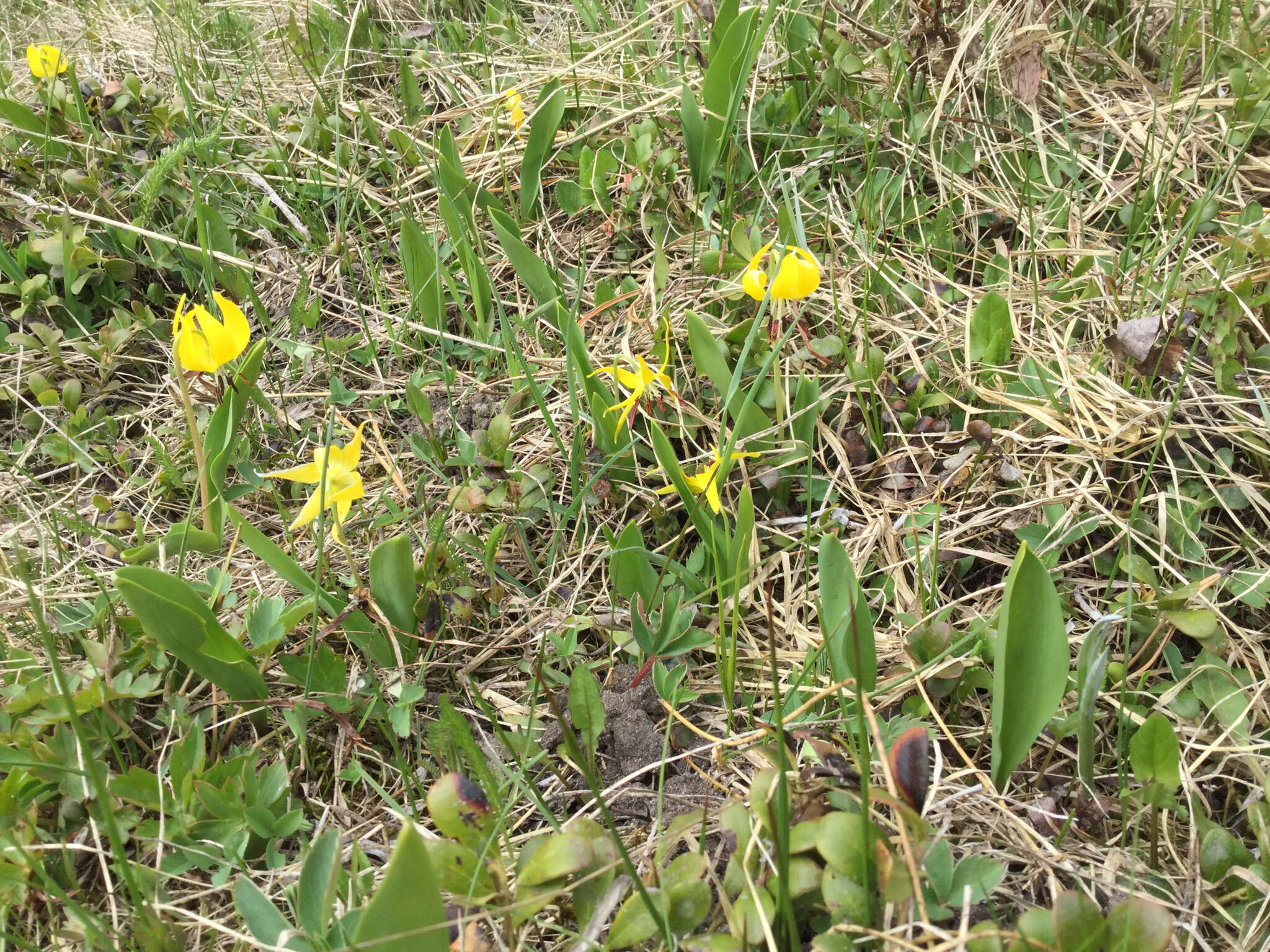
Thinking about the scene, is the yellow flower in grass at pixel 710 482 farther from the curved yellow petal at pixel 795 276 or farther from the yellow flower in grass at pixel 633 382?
the curved yellow petal at pixel 795 276

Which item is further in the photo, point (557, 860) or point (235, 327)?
point (235, 327)

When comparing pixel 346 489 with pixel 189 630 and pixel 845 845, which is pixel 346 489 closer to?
pixel 189 630

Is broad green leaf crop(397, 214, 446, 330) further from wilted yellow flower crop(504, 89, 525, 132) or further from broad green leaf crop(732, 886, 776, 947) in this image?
broad green leaf crop(732, 886, 776, 947)

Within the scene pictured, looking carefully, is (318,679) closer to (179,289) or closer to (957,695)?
(957,695)

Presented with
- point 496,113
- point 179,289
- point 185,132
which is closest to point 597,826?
point 179,289

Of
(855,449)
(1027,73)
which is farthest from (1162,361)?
(1027,73)

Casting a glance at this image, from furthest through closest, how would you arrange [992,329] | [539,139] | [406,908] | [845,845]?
1. [539,139]
2. [992,329]
3. [845,845]
4. [406,908]

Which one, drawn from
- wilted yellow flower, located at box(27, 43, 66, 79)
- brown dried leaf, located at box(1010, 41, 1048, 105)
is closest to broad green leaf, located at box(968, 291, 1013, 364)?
brown dried leaf, located at box(1010, 41, 1048, 105)
